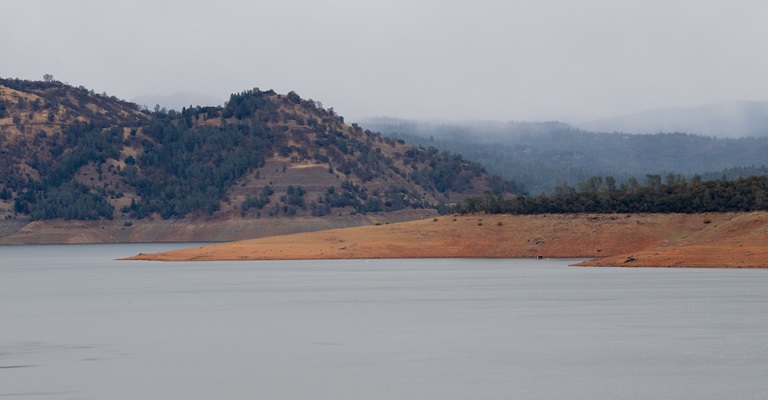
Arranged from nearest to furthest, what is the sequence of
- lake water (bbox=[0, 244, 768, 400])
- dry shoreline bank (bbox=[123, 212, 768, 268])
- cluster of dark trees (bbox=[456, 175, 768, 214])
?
lake water (bbox=[0, 244, 768, 400])
dry shoreline bank (bbox=[123, 212, 768, 268])
cluster of dark trees (bbox=[456, 175, 768, 214])

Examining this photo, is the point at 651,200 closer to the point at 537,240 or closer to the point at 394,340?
the point at 537,240

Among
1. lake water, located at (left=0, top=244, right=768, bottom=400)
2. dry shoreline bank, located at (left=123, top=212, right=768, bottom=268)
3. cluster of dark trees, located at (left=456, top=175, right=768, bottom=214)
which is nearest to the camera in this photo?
lake water, located at (left=0, top=244, right=768, bottom=400)

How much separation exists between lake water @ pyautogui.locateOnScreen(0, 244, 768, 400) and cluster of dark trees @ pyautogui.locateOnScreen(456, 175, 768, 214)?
41586 millimetres


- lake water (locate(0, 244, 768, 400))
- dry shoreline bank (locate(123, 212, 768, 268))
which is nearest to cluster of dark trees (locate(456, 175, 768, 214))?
dry shoreline bank (locate(123, 212, 768, 268))

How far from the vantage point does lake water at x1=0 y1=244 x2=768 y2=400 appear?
126 ft

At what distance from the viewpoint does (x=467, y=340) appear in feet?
165

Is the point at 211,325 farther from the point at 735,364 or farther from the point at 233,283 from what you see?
the point at 233,283

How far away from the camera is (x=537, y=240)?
14150 cm

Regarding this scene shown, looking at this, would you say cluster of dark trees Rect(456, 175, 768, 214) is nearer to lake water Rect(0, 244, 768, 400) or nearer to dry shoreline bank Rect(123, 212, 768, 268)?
dry shoreline bank Rect(123, 212, 768, 268)

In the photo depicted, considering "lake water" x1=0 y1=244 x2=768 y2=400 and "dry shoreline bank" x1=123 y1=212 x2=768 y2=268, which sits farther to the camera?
"dry shoreline bank" x1=123 y1=212 x2=768 y2=268

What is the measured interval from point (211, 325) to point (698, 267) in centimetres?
6174

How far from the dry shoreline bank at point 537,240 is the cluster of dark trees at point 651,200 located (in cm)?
154

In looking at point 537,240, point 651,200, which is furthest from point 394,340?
point 651,200

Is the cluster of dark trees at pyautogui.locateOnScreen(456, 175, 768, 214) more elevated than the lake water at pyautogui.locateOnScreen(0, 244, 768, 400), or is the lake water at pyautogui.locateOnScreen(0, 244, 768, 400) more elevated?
the cluster of dark trees at pyautogui.locateOnScreen(456, 175, 768, 214)
